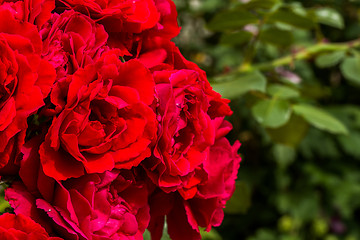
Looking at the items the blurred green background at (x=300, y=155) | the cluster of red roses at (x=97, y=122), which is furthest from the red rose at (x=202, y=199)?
the blurred green background at (x=300, y=155)

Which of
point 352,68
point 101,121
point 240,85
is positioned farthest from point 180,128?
point 352,68

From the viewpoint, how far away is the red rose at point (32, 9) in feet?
1.33

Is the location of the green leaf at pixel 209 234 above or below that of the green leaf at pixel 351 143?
above

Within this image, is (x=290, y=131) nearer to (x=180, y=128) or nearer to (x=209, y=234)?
(x=209, y=234)

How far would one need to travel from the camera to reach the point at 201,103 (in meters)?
0.45

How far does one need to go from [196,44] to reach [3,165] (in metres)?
1.26

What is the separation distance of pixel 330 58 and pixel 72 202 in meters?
0.79

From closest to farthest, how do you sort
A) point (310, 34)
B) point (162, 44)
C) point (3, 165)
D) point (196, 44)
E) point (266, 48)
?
point (3, 165) < point (162, 44) < point (266, 48) < point (196, 44) < point (310, 34)

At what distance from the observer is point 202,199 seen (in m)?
0.49

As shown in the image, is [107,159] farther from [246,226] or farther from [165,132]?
[246,226]

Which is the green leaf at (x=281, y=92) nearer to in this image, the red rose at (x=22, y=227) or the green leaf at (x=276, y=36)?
the green leaf at (x=276, y=36)

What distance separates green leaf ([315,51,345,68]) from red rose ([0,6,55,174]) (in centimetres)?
77

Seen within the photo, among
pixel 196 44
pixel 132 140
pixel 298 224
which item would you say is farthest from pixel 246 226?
pixel 132 140

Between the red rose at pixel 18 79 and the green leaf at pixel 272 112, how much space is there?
461 mm
